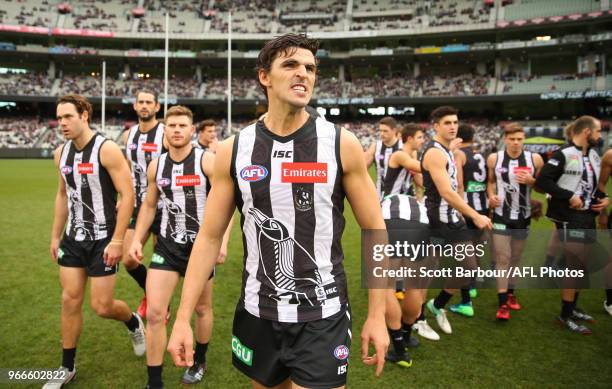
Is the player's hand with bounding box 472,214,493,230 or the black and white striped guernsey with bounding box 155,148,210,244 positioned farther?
the black and white striped guernsey with bounding box 155,148,210,244

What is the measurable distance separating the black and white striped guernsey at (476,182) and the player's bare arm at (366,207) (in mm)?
4534

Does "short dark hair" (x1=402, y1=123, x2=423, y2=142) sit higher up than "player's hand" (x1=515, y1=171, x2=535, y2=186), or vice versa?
"short dark hair" (x1=402, y1=123, x2=423, y2=142)

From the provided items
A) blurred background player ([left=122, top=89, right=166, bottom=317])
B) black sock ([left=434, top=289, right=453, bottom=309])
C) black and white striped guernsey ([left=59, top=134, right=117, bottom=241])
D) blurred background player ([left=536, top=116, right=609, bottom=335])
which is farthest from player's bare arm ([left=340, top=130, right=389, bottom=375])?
blurred background player ([left=122, top=89, right=166, bottom=317])

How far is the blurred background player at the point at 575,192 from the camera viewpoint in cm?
498

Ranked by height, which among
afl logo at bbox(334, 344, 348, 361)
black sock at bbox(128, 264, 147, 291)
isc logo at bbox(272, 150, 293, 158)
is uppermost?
isc logo at bbox(272, 150, 293, 158)

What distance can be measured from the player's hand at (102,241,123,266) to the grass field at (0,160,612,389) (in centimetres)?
104

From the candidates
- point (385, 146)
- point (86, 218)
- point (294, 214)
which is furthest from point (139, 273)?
point (385, 146)

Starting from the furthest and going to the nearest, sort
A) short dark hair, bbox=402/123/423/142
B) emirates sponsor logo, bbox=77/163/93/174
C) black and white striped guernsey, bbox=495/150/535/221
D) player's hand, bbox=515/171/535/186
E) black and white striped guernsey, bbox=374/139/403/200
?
black and white striped guernsey, bbox=374/139/403/200
short dark hair, bbox=402/123/423/142
black and white striped guernsey, bbox=495/150/535/221
player's hand, bbox=515/171/535/186
emirates sponsor logo, bbox=77/163/93/174

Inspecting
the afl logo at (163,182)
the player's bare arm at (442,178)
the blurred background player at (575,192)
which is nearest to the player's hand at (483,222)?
the player's bare arm at (442,178)

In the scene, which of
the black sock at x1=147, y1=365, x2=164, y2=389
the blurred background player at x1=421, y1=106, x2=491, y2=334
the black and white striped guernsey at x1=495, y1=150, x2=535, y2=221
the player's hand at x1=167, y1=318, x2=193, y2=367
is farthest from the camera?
the black and white striped guernsey at x1=495, y1=150, x2=535, y2=221

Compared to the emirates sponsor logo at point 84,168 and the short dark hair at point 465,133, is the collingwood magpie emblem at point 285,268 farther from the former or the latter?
the short dark hair at point 465,133

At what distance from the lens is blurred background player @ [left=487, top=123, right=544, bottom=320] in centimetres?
544

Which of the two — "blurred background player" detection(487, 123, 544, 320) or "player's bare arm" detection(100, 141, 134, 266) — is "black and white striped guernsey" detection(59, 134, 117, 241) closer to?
"player's bare arm" detection(100, 141, 134, 266)

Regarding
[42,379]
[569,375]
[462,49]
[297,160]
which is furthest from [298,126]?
[462,49]
